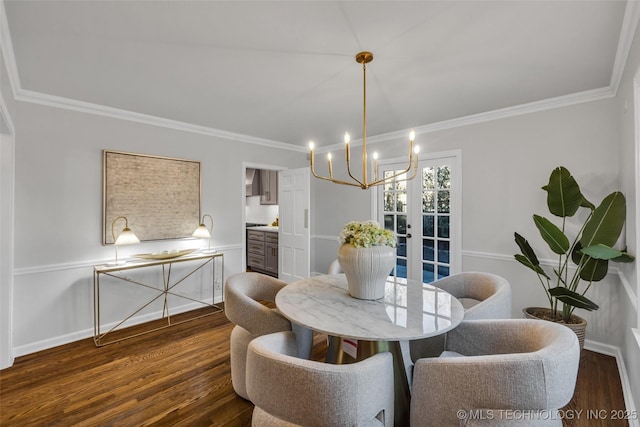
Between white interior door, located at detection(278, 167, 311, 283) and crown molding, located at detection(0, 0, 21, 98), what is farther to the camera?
white interior door, located at detection(278, 167, 311, 283)

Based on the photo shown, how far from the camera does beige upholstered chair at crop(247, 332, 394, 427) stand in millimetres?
1109

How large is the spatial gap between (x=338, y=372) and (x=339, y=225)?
12.2 feet

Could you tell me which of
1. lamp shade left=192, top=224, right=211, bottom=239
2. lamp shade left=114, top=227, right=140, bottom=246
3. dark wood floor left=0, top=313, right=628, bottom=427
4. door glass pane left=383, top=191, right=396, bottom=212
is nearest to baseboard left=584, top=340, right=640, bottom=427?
dark wood floor left=0, top=313, right=628, bottom=427

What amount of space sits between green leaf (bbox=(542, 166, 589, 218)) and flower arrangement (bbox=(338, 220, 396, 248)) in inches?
66.0

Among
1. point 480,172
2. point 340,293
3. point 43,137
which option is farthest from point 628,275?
point 43,137

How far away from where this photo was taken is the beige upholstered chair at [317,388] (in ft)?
3.64

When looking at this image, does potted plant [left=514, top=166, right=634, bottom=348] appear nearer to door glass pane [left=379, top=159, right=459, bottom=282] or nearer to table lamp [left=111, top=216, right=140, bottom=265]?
door glass pane [left=379, top=159, right=459, bottom=282]

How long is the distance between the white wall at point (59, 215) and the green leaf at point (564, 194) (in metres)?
4.10

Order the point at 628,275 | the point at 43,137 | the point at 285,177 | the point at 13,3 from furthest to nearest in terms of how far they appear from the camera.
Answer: the point at 285,177 → the point at 43,137 → the point at 628,275 → the point at 13,3

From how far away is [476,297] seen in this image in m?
2.34

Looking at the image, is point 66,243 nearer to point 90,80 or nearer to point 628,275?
point 90,80

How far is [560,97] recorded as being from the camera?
279cm

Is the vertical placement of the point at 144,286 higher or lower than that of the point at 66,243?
lower

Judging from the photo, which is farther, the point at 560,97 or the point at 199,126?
the point at 199,126
